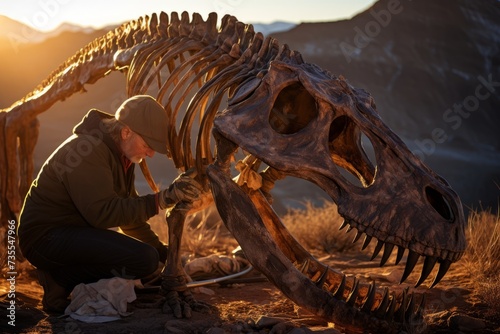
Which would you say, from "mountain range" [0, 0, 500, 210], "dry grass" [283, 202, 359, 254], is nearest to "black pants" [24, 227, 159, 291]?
"dry grass" [283, 202, 359, 254]

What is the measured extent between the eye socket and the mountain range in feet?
52.2

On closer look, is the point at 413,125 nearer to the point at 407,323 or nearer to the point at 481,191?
the point at 481,191

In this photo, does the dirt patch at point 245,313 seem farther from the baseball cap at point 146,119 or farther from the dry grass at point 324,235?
the dry grass at point 324,235

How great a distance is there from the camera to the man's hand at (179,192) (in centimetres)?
414

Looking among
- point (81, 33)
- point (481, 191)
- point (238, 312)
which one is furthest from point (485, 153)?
point (238, 312)

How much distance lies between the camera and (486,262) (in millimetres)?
5344

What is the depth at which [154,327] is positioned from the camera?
385 centimetres

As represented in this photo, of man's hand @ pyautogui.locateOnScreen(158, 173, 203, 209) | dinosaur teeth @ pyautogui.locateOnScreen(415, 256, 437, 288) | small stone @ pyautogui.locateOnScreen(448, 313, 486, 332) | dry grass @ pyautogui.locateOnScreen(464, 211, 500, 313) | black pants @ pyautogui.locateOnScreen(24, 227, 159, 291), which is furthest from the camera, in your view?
dry grass @ pyautogui.locateOnScreen(464, 211, 500, 313)

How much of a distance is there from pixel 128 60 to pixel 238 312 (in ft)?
8.31

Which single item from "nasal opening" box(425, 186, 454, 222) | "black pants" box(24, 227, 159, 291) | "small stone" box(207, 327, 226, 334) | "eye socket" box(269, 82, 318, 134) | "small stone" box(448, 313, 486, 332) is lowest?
"small stone" box(448, 313, 486, 332)

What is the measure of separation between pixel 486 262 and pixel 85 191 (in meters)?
3.58

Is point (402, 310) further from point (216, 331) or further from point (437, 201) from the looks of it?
point (216, 331)

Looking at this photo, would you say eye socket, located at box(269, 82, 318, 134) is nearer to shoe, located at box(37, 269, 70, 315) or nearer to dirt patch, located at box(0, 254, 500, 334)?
dirt patch, located at box(0, 254, 500, 334)

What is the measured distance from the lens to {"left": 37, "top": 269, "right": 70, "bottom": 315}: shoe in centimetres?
427
